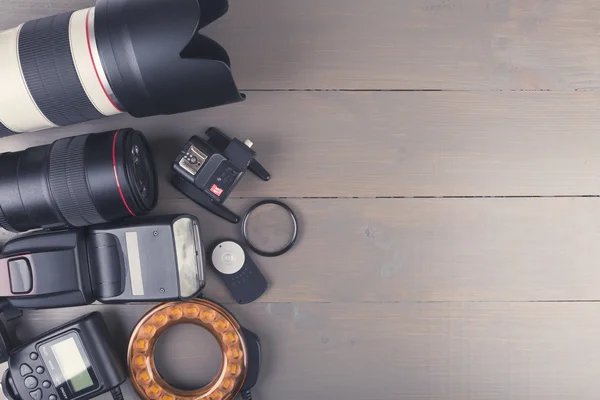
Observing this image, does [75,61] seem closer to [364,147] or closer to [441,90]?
[364,147]

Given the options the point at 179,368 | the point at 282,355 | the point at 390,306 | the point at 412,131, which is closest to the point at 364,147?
the point at 412,131

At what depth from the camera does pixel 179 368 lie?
1104mm

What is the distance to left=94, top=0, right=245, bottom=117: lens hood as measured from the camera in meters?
0.85

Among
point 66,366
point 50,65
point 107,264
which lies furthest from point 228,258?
point 50,65

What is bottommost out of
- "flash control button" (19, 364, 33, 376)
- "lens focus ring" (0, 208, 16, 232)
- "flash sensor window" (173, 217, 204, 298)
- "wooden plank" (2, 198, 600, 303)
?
"flash control button" (19, 364, 33, 376)

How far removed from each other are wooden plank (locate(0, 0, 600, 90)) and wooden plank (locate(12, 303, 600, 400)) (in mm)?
426

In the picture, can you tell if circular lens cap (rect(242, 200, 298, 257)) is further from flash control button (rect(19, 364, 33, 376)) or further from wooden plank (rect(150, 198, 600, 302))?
flash control button (rect(19, 364, 33, 376))

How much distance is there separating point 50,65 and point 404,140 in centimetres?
62

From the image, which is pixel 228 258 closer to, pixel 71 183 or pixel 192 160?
pixel 192 160

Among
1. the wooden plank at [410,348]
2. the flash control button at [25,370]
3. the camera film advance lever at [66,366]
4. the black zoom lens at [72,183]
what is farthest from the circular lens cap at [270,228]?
the flash control button at [25,370]

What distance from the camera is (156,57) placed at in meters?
0.86

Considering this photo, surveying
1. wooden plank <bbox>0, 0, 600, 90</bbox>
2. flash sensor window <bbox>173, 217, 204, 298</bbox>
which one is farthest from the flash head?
wooden plank <bbox>0, 0, 600, 90</bbox>

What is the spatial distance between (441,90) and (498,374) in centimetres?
56

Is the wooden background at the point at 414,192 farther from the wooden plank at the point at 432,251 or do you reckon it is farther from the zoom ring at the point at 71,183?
the zoom ring at the point at 71,183
